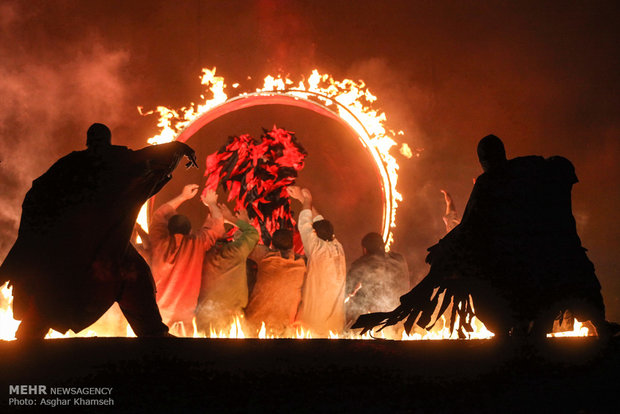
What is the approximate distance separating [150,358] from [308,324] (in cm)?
341

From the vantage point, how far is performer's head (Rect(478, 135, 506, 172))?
407 cm

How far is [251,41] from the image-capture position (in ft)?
35.3

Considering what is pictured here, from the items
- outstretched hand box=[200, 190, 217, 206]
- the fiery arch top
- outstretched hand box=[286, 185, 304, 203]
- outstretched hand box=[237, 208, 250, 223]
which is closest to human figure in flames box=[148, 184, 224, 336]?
outstretched hand box=[200, 190, 217, 206]

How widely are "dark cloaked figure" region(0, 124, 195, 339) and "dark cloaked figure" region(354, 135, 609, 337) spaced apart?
1.58m

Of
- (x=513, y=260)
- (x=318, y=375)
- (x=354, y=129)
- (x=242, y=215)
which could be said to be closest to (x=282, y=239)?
(x=242, y=215)

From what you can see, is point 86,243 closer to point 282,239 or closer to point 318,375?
point 318,375

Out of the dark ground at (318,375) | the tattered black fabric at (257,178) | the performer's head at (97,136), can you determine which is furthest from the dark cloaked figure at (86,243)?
the tattered black fabric at (257,178)

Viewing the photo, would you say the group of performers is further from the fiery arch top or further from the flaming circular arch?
the flaming circular arch

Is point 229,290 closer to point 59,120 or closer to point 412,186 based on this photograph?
point 412,186

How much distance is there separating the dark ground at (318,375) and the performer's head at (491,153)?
3.84 ft

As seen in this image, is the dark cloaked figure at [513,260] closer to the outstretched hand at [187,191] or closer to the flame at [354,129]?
the flame at [354,129]

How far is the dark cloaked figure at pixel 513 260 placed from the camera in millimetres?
3795

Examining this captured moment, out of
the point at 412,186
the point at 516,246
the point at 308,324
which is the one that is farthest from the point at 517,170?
the point at 412,186

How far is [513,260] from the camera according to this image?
3.85m
